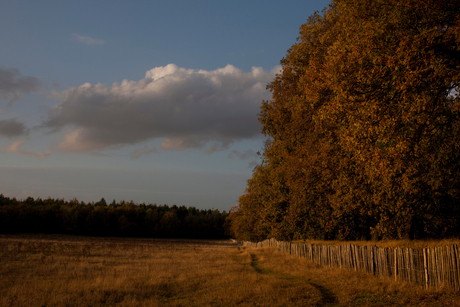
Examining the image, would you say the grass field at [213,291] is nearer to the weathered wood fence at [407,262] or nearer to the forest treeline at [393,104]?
the weathered wood fence at [407,262]

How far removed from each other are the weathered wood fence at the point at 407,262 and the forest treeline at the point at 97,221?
95.2 meters

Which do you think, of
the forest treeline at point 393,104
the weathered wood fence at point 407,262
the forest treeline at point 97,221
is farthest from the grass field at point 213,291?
the forest treeline at point 97,221

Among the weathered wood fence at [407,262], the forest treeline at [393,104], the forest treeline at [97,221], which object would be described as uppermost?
the forest treeline at [393,104]

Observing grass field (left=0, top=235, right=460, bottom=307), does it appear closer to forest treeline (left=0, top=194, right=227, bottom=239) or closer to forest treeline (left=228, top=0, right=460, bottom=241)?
forest treeline (left=228, top=0, right=460, bottom=241)

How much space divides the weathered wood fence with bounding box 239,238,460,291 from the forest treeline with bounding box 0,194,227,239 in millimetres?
95234

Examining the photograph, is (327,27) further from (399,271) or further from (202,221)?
(202,221)

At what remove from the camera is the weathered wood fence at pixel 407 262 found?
10250 mm

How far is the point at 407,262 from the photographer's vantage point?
481 inches

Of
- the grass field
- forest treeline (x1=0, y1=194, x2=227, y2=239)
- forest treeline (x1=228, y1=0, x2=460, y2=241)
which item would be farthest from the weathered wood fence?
forest treeline (x1=0, y1=194, x2=227, y2=239)

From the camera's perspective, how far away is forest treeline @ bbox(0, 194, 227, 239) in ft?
Answer: 301

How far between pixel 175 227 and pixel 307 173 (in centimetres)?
10527

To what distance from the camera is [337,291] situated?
12086 millimetres

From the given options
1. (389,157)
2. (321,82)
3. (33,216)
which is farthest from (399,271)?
(33,216)

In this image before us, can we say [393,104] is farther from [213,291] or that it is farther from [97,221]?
[97,221]
